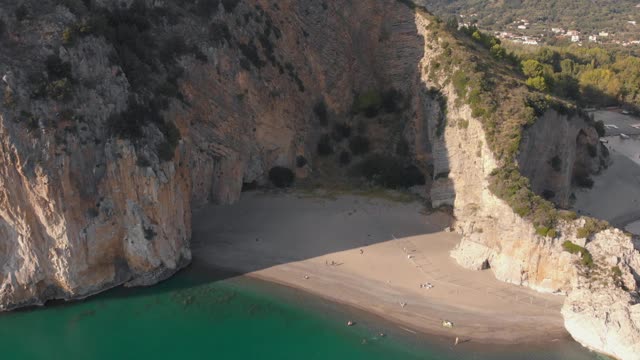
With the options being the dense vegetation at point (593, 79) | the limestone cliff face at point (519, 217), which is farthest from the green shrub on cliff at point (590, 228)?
the dense vegetation at point (593, 79)

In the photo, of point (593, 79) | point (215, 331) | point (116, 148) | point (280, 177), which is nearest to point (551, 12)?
point (593, 79)

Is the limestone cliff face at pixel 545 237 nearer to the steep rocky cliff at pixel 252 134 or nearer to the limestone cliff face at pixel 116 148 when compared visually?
the steep rocky cliff at pixel 252 134

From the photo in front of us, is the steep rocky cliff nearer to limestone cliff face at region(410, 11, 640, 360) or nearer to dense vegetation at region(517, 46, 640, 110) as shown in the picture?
limestone cliff face at region(410, 11, 640, 360)

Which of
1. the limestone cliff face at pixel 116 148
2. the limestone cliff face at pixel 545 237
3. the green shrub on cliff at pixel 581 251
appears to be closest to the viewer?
the limestone cliff face at pixel 545 237

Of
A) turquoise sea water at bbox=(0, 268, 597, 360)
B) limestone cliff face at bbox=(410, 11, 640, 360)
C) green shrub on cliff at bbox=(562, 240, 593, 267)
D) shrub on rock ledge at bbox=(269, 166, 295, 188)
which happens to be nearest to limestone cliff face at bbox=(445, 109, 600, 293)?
limestone cliff face at bbox=(410, 11, 640, 360)

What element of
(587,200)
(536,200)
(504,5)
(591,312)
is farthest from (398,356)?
(504,5)

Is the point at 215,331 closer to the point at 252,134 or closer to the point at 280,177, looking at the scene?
the point at 280,177
